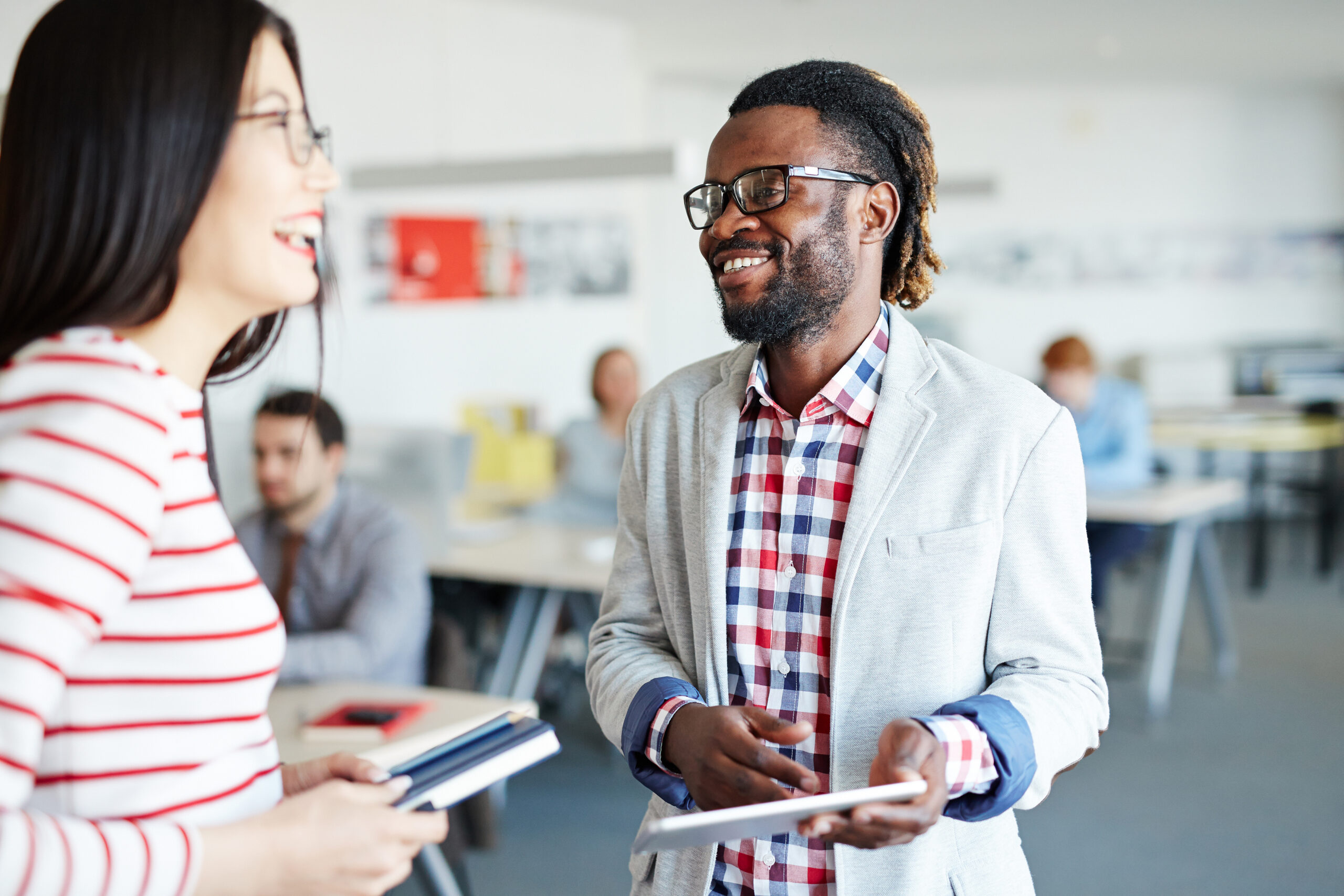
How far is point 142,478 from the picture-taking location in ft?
2.17

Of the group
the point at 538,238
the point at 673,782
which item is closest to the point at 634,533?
the point at 673,782

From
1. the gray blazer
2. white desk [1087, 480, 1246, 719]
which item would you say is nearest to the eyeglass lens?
the gray blazer

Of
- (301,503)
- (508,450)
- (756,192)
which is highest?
(756,192)

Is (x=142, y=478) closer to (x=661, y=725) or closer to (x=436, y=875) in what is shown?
(x=661, y=725)

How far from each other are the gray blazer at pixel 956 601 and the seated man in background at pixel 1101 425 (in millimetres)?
3684

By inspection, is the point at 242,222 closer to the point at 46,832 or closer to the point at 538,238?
the point at 46,832

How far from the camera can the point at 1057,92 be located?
27.2 ft

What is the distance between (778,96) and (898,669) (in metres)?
0.62

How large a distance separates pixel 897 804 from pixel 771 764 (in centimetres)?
12

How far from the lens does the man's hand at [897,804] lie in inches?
33.2

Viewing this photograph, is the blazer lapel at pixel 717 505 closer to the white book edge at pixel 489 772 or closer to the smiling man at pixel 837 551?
the smiling man at pixel 837 551

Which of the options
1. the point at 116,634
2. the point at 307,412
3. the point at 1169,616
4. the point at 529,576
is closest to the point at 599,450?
the point at 529,576

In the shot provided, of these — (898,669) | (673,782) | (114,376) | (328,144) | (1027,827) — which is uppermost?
(328,144)

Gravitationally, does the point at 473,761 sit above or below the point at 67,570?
below
